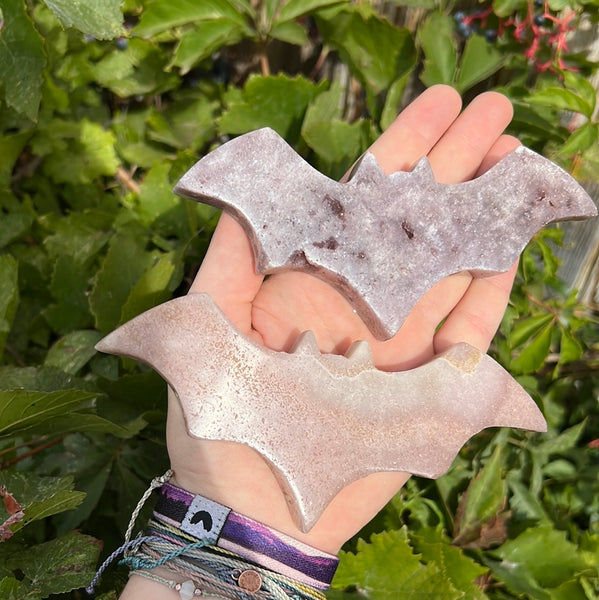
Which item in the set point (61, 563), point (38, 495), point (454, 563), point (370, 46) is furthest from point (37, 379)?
point (370, 46)

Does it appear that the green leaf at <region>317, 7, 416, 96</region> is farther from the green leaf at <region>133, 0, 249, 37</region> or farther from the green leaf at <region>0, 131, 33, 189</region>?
the green leaf at <region>0, 131, 33, 189</region>

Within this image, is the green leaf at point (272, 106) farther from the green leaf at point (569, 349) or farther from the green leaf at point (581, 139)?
the green leaf at point (569, 349)

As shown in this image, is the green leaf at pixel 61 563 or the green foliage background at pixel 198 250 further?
the green foliage background at pixel 198 250

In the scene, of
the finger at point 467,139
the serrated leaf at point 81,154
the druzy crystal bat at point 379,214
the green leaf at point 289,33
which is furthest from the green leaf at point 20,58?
the finger at point 467,139

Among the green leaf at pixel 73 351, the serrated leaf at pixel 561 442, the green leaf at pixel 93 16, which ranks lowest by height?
the serrated leaf at pixel 561 442

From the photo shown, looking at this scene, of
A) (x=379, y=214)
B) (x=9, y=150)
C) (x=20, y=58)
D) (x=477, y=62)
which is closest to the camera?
(x=379, y=214)

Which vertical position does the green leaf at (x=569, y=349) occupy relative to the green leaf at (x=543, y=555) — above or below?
above

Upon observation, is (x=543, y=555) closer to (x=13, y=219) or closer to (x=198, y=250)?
(x=198, y=250)

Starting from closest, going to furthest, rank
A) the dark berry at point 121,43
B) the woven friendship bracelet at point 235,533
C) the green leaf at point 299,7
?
the woven friendship bracelet at point 235,533
the green leaf at point 299,7
the dark berry at point 121,43
